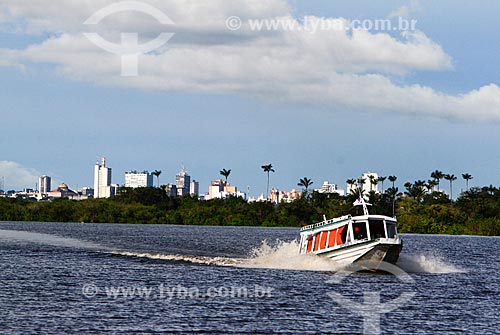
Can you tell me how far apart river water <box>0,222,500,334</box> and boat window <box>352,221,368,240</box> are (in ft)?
9.01

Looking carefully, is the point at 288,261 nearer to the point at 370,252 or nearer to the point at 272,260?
the point at 272,260

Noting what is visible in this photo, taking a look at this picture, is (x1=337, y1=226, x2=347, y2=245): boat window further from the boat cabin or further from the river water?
the river water

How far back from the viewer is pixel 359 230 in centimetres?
6262

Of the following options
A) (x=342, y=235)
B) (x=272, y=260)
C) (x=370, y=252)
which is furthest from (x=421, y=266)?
(x=272, y=260)

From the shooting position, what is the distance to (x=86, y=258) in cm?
7938

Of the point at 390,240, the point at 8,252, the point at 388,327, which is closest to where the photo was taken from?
the point at 388,327

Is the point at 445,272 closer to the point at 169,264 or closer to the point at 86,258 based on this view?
the point at 169,264

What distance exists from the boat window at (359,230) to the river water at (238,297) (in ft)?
9.01

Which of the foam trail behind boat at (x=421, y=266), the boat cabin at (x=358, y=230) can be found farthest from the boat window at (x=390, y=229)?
the foam trail behind boat at (x=421, y=266)

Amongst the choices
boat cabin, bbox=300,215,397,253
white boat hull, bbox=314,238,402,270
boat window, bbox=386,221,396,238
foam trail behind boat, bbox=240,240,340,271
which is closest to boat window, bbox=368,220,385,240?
boat cabin, bbox=300,215,397,253

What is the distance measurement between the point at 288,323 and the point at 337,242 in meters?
23.3

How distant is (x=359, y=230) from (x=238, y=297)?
50.2 feet

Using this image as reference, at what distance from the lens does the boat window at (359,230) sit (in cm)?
6246

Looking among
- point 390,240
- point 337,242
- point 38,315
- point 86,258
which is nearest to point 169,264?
point 86,258
